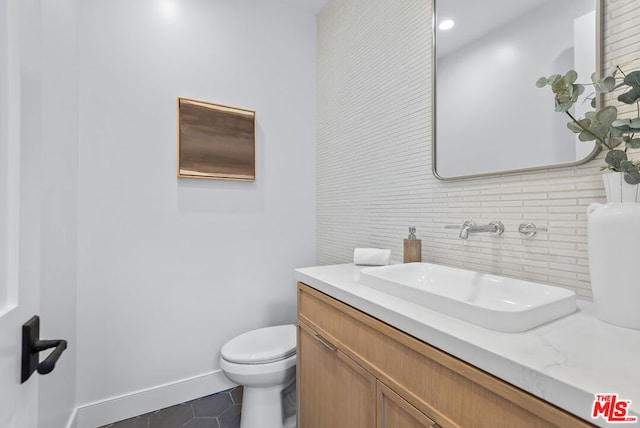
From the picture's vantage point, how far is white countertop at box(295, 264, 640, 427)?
435 millimetres

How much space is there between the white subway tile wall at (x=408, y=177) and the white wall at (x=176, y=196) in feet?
0.89

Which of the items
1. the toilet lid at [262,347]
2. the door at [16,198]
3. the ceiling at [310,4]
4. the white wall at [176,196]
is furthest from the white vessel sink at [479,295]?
the ceiling at [310,4]

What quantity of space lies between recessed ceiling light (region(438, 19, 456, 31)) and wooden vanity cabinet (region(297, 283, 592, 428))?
1.25m

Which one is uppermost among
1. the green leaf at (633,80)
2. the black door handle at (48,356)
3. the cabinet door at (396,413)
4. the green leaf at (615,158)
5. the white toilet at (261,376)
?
the green leaf at (633,80)

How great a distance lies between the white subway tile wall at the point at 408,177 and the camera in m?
0.88

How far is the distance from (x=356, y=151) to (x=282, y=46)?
39.6 inches

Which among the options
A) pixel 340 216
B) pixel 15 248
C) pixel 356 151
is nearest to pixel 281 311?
pixel 340 216

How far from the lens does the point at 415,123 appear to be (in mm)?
1396

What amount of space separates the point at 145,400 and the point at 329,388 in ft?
4.06

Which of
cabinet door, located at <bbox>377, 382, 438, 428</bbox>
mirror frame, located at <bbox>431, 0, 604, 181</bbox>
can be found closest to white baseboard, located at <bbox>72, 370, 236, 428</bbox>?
cabinet door, located at <bbox>377, 382, 438, 428</bbox>

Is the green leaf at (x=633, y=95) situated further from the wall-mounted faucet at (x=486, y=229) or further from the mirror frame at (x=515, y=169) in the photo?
the wall-mounted faucet at (x=486, y=229)

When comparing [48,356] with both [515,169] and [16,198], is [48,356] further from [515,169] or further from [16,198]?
[515,169]

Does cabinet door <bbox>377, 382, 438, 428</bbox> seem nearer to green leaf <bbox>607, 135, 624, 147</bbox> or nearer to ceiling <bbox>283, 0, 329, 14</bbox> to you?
green leaf <bbox>607, 135, 624, 147</bbox>

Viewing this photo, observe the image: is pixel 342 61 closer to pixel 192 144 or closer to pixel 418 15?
pixel 418 15
